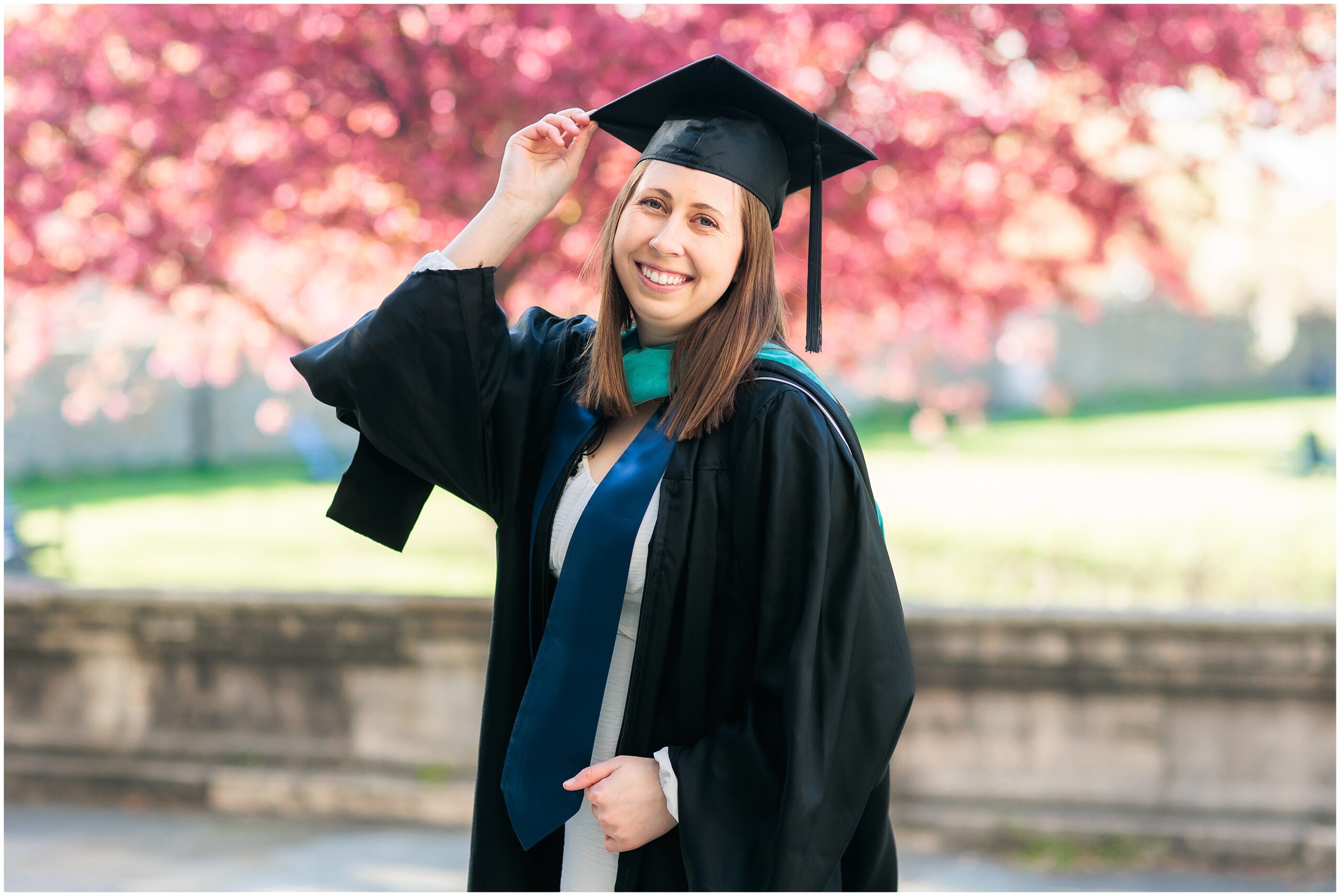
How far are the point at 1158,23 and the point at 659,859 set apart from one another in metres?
3.29

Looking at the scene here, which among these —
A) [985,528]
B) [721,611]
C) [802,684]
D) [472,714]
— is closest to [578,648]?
[721,611]

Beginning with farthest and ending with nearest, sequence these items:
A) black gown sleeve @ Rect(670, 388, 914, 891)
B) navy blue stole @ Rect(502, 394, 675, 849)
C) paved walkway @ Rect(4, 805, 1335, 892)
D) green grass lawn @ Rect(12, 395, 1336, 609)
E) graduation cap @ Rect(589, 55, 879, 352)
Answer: green grass lawn @ Rect(12, 395, 1336, 609)
paved walkway @ Rect(4, 805, 1335, 892)
graduation cap @ Rect(589, 55, 879, 352)
navy blue stole @ Rect(502, 394, 675, 849)
black gown sleeve @ Rect(670, 388, 914, 891)

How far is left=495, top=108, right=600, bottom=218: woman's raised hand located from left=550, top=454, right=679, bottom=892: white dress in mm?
533

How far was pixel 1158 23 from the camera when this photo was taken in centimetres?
367

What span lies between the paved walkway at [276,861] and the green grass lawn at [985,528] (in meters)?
0.91

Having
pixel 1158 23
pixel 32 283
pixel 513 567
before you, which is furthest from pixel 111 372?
pixel 1158 23

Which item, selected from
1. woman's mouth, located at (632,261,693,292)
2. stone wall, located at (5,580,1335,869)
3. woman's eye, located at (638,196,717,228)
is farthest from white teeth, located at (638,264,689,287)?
stone wall, located at (5,580,1335,869)

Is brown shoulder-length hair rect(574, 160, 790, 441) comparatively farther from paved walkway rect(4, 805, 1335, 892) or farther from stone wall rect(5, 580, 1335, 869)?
paved walkway rect(4, 805, 1335, 892)

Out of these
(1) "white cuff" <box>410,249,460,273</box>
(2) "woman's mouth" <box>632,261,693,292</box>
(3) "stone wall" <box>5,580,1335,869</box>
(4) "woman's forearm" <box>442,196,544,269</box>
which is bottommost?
(3) "stone wall" <box>5,580,1335,869</box>

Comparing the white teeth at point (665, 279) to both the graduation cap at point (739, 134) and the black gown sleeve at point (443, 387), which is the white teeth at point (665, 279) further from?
the black gown sleeve at point (443, 387)

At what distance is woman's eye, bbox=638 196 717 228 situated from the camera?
1.87 m

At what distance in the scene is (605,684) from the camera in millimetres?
1831

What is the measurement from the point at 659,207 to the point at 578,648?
78cm

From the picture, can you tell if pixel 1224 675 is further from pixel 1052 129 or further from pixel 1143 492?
pixel 1143 492
